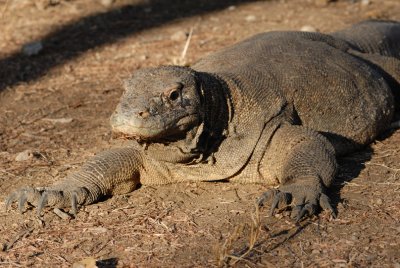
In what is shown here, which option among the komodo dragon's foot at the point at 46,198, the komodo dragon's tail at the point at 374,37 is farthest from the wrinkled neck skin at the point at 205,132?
the komodo dragon's tail at the point at 374,37

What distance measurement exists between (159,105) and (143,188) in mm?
1121

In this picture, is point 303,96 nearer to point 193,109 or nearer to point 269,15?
point 193,109

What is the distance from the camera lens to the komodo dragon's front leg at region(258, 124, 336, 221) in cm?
542

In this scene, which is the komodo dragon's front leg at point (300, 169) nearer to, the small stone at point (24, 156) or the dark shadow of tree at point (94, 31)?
the small stone at point (24, 156)

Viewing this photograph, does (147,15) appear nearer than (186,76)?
No

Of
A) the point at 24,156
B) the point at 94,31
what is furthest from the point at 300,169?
the point at 94,31

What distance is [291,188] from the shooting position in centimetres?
559

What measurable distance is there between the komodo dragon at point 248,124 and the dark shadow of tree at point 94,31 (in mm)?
3558

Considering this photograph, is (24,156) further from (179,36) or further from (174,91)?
(179,36)

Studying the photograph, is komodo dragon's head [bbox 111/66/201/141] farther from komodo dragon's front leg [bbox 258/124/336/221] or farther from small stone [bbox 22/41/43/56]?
small stone [bbox 22/41/43/56]

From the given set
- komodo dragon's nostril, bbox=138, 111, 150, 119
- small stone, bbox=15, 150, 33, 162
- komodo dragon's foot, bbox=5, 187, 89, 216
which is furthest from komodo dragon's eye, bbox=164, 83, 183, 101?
small stone, bbox=15, 150, 33, 162

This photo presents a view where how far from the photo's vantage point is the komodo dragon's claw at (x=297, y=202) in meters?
5.32

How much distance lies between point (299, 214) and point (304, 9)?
7.32m

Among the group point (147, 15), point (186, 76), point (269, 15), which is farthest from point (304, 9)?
point (186, 76)
